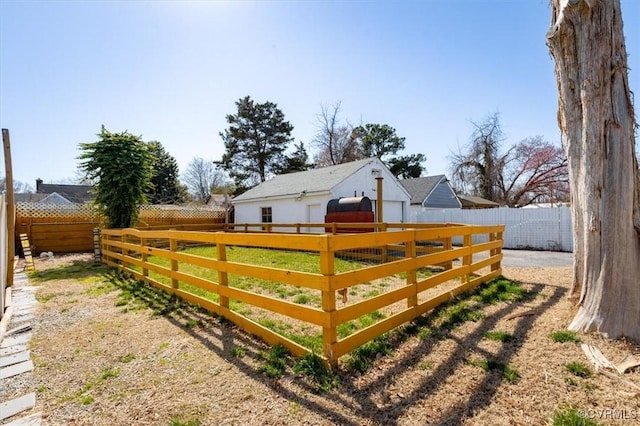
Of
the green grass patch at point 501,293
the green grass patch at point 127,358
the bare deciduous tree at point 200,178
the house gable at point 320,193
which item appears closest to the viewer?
the green grass patch at point 127,358

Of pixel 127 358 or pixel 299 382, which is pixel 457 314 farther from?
pixel 127 358

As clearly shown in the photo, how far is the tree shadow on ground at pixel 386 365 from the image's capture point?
2.11 m

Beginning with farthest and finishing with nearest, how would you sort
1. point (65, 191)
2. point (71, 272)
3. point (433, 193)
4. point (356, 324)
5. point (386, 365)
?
point (65, 191) < point (433, 193) < point (71, 272) < point (356, 324) < point (386, 365)

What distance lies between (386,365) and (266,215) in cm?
1482

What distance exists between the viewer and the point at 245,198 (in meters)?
18.2

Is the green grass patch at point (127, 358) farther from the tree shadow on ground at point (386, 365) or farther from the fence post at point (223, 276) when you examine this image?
the fence post at point (223, 276)

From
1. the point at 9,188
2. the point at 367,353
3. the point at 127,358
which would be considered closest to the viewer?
the point at 367,353

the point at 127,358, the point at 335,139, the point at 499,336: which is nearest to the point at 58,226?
the point at 127,358

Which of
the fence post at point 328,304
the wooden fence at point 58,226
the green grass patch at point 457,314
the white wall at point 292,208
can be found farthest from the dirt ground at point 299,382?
the white wall at point 292,208

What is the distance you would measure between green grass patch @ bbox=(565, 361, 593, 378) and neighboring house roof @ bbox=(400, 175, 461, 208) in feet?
61.1

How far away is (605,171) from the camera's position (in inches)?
128

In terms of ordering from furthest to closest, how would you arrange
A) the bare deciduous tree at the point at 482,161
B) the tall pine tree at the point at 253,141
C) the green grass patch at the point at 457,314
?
1. the tall pine tree at the point at 253,141
2. the bare deciduous tree at the point at 482,161
3. the green grass patch at the point at 457,314

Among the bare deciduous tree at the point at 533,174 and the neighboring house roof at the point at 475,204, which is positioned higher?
the bare deciduous tree at the point at 533,174

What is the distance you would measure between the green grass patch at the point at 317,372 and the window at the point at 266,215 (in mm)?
14255
